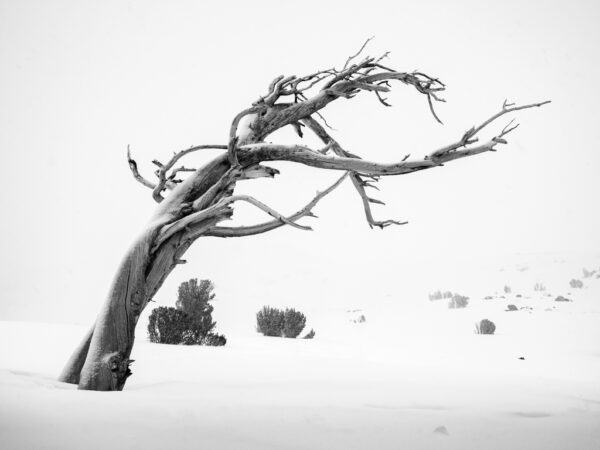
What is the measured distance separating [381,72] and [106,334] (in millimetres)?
3767

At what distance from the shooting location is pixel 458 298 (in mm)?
22078

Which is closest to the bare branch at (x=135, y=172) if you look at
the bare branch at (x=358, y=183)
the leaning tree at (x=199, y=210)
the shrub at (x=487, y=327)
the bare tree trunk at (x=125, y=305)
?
the leaning tree at (x=199, y=210)

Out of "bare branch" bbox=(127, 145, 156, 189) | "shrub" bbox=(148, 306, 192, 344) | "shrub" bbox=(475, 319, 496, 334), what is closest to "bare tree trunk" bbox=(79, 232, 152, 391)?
"bare branch" bbox=(127, 145, 156, 189)

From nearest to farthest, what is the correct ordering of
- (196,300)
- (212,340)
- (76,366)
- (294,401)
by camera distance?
(294,401) → (76,366) → (212,340) → (196,300)

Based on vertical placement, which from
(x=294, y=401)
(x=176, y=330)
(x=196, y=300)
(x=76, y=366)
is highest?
(x=196, y=300)

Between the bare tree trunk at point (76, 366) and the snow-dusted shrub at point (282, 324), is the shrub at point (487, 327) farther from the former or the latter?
the bare tree trunk at point (76, 366)

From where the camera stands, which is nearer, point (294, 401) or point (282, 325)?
point (294, 401)

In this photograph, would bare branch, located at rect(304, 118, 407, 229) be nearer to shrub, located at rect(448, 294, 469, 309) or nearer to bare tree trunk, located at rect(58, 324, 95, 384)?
bare tree trunk, located at rect(58, 324, 95, 384)

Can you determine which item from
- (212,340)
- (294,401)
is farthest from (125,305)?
(212,340)

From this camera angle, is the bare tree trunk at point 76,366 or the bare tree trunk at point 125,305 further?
the bare tree trunk at point 76,366

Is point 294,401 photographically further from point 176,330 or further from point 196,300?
point 196,300

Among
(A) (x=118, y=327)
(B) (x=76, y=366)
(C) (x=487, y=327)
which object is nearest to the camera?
(A) (x=118, y=327)

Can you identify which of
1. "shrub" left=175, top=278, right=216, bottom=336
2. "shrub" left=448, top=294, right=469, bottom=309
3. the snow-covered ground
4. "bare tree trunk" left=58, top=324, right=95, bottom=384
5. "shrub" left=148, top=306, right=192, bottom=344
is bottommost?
the snow-covered ground

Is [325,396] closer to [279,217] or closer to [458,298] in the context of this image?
[279,217]
